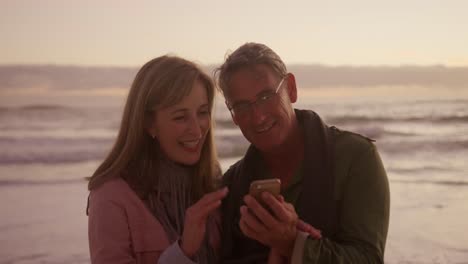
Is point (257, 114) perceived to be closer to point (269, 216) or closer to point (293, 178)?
point (293, 178)

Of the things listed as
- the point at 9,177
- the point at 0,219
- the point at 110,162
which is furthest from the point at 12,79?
the point at 110,162

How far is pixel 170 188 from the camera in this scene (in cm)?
354

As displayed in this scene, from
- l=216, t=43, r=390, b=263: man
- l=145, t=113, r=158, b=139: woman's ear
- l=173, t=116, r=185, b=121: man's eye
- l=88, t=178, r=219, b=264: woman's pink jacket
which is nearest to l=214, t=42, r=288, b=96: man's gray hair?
l=216, t=43, r=390, b=263: man

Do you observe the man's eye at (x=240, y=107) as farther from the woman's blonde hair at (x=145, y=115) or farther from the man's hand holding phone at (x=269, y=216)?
the man's hand holding phone at (x=269, y=216)

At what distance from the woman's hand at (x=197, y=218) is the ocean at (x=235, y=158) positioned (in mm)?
4172

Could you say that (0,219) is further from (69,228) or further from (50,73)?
(50,73)

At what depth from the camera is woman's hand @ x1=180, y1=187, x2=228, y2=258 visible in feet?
10.1

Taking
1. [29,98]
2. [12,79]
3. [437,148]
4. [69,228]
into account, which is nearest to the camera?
[69,228]

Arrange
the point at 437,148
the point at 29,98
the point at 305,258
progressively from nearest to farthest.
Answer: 1. the point at 305,258
2. the point at 437,148
3. the point at 29,98

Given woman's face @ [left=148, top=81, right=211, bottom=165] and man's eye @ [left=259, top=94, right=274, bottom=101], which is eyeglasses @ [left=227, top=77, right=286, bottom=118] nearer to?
man's eye @ [left=259, top=94, right=274, bottom=101]

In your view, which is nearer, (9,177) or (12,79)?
(9,177)

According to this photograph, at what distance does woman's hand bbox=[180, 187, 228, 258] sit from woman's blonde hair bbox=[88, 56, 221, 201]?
0.42m

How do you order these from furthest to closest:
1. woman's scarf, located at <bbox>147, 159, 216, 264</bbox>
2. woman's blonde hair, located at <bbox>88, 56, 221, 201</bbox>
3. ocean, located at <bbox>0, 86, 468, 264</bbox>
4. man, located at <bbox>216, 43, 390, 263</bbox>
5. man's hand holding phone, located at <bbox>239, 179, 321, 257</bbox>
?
ocean, located at <bbox>0, 86, 468, 264</bbox> < woman's scarf, located at <bbox>147, 159, 216, 264</bbox> < woman's blonde hair, located at <bbox>88, 56, 221, 201</bbox> < man, located at <bbox>216, 43, 390, 263</bbox> < man's hand holding phone, located at <bbox>239, 179, 321, 257</bbox>

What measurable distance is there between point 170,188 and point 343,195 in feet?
2.87
